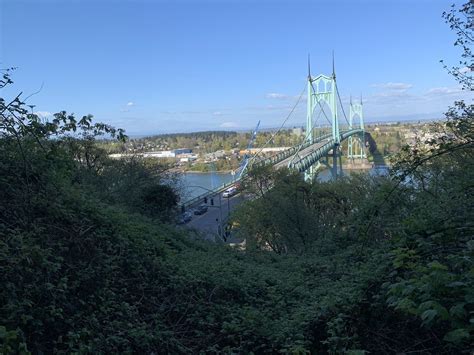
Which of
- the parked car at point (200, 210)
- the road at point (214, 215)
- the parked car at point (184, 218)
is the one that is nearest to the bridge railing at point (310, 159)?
the road at point (214, 215)

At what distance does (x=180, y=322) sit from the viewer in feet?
10.5

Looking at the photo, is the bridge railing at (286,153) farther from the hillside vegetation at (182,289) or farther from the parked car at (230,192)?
the hillside vegetation at (182,289)

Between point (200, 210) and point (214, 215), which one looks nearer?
point (200, 210)

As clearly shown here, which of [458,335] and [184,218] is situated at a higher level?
[458,335]

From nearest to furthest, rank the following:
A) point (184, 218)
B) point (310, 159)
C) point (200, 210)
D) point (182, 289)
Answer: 1. point (182, 289)
2. point (184, 218)
3. point (200, 210)
4. point (310, 159)

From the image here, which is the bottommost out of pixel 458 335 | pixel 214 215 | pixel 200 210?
pixel 214 215

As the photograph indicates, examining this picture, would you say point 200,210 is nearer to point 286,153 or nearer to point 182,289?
point 286,153

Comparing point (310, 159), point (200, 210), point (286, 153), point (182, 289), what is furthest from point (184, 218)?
point (182, 289)

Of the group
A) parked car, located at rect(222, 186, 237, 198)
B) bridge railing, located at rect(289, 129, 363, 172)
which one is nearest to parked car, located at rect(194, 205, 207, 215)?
parked car, located at rect(222, 186, 237, 198)

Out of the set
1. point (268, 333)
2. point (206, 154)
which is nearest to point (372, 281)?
point (268, 333)

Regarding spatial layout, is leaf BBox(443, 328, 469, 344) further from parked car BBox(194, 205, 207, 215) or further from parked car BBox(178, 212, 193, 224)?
parked car BBox(194, 205, 207, 215)

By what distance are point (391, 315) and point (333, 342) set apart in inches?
19.3

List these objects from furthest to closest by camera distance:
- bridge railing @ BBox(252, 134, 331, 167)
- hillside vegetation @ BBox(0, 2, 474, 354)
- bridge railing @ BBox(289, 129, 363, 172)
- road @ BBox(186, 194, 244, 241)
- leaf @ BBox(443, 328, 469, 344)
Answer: bridge railing @ BBox(252, 134, 331, 167), bridge railing @ BBox(289, 129, 363, 172), road @ BBox(186, 194, 244, 241), hillside vegetation @ BBox(0, 2, 474, 354), leaf @ BBox(443, 328, 469, 344)

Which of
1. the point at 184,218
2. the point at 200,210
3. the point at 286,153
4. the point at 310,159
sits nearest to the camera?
the point at 184,218
